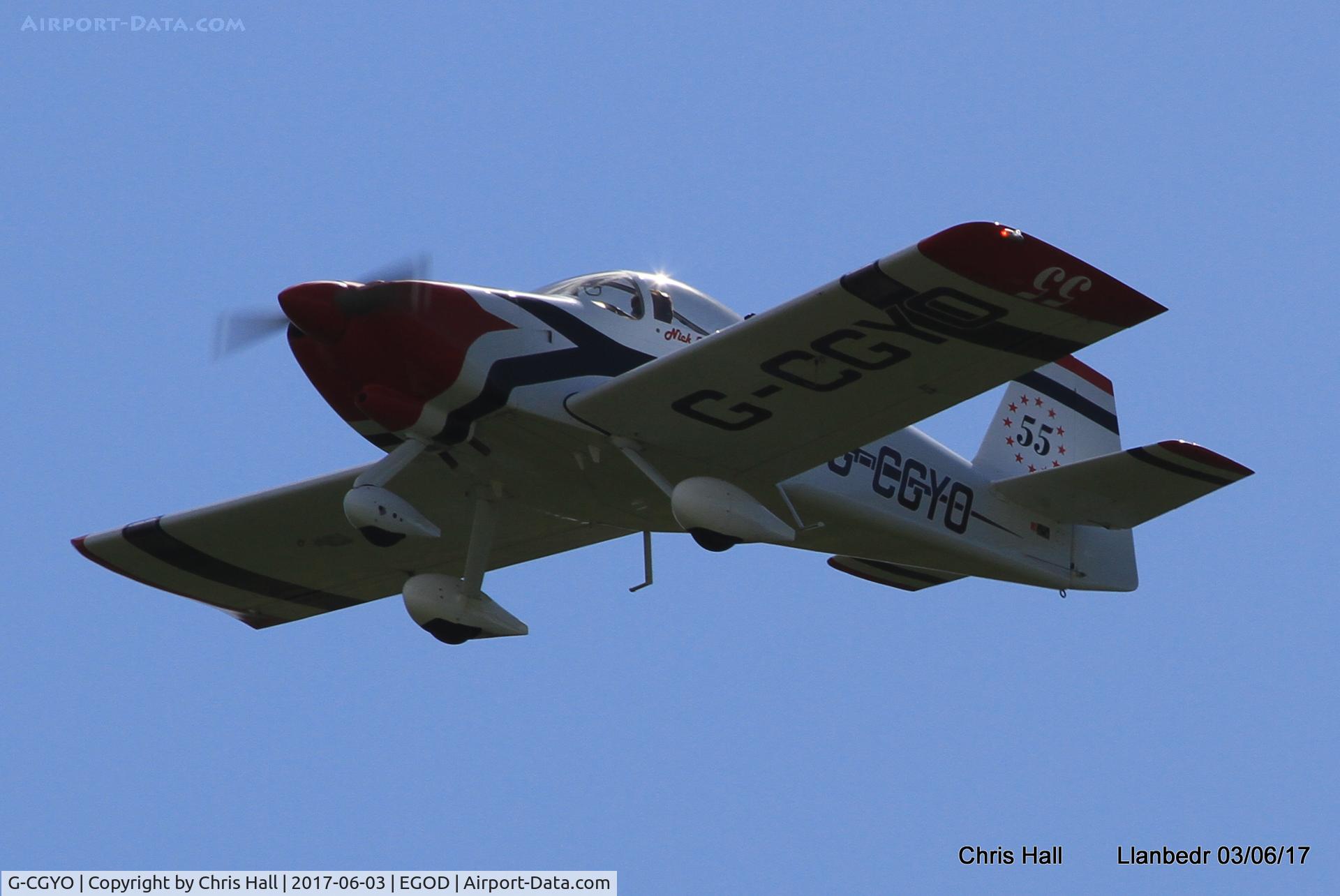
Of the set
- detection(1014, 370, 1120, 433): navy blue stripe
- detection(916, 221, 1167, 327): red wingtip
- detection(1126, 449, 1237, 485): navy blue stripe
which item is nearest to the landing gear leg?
detection(916, 221, 1167, 327): red wingtip

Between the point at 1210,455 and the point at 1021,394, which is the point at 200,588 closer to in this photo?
the point at 1021,394

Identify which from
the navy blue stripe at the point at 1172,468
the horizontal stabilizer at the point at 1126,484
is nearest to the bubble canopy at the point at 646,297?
the horizontal stabilizer at the point at 1126,484

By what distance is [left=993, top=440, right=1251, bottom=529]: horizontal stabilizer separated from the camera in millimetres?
13422

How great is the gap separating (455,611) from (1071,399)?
5900mm

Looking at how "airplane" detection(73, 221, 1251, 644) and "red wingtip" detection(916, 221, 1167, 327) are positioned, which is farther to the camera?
"airplane" detection(73, 221, 1251, 644)

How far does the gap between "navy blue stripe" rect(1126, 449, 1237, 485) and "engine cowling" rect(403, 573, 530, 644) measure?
180 inches

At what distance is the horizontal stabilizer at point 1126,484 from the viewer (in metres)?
13.4

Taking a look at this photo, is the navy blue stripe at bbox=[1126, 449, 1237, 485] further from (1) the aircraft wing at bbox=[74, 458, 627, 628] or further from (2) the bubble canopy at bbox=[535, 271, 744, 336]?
(1) the aircraft wing at bbox=[74, 458, 627, 628]

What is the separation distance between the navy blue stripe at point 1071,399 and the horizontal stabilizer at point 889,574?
1.79 m

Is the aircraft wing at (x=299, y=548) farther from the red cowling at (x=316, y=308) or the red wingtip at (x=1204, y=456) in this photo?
the red wingtip at (x=1204, y=456)

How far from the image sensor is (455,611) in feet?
43.8

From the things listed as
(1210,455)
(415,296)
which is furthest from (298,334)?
(1210,455)

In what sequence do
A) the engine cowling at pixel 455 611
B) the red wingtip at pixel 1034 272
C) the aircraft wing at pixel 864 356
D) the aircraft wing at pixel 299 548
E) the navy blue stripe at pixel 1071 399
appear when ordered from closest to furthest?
the red wingtip at pixel 1034 272
the aircraft wing at pixel 864 356
the engine cowling at pixel 455 611
the aircraft wing at pixel 299 548
the navy blue stripe at pixel 1071 399

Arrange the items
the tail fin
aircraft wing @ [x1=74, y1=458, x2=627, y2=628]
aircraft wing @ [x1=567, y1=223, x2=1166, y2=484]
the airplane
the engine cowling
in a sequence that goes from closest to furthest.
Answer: aircraft wing @ [x1=567, y1=223, x2=1166, y2=484]
the airplane
the engine cowling
aircraft wing @ [x1=74, y1=458, x2=627, y2=628]
the tail fin
